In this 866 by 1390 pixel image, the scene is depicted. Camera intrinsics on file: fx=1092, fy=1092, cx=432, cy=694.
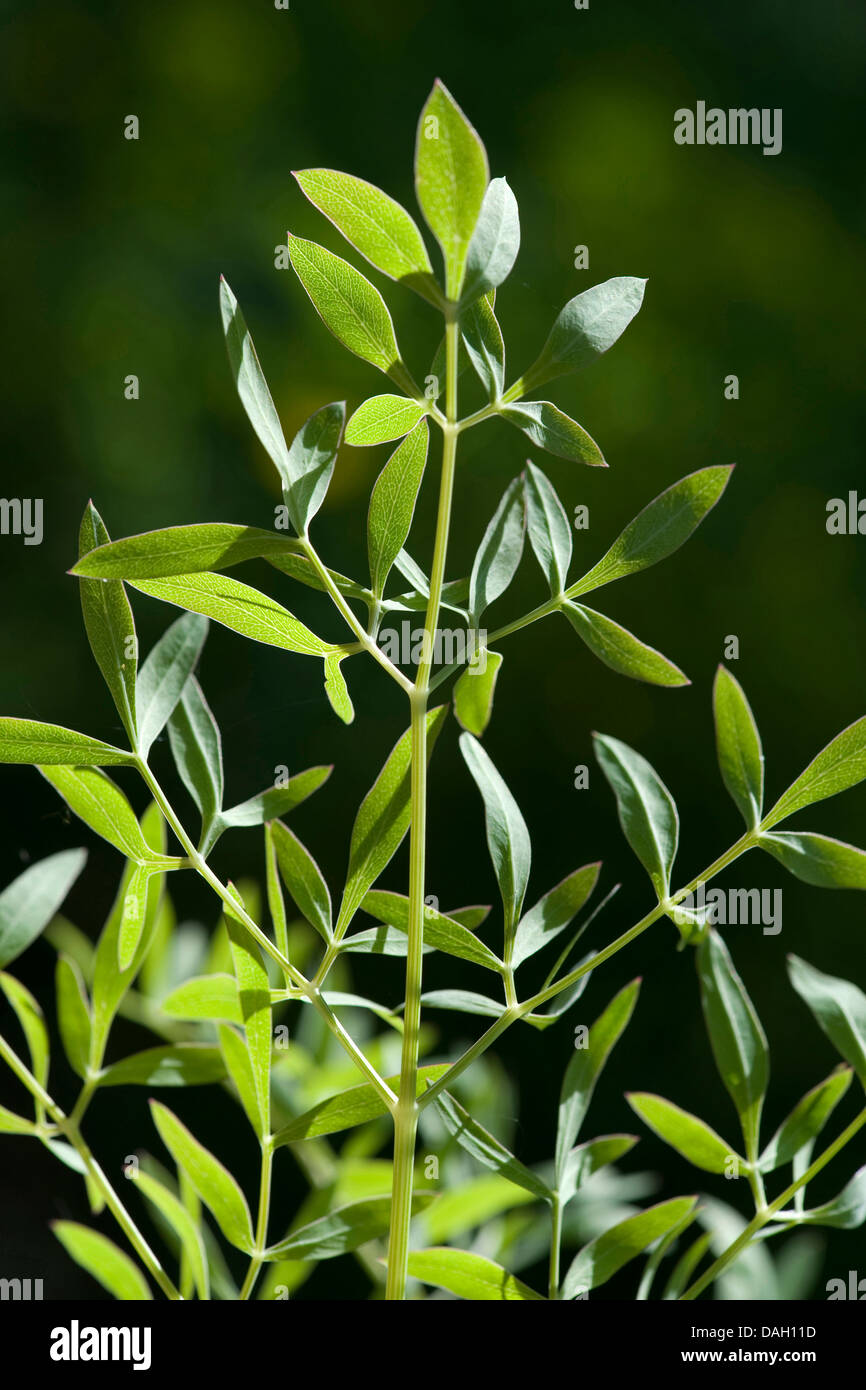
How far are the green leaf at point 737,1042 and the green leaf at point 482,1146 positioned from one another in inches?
2.4

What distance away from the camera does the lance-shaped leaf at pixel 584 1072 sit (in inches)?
11.4

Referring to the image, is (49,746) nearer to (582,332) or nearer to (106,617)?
(106,617)

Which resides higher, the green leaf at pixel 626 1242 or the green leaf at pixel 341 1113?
the green leaf at pixel 341 1113

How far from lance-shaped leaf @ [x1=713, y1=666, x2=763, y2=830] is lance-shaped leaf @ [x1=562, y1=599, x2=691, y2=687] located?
0.09 ft

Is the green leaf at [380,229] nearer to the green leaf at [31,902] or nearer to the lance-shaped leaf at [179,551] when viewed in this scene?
the lance-shaped leaf at [179,551]

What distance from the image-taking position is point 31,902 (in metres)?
0.31

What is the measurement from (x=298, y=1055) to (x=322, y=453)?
0.79 ft

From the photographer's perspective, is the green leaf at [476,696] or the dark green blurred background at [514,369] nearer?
the green leaf at [476,696]

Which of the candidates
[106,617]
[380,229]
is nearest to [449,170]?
[380,229]

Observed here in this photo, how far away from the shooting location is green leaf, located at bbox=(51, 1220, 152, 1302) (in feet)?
1.02

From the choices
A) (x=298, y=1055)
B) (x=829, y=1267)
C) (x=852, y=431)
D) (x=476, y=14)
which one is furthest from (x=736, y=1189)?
(x=476, y=14)

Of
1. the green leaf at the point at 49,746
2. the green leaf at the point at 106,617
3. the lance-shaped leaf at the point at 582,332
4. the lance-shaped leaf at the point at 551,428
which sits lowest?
the green leaf at the point at 49,746

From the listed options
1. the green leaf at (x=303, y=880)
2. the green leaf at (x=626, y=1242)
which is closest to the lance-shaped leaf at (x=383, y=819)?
the green leaf at (x=303, y=880)

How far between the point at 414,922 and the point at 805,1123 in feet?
0.44
